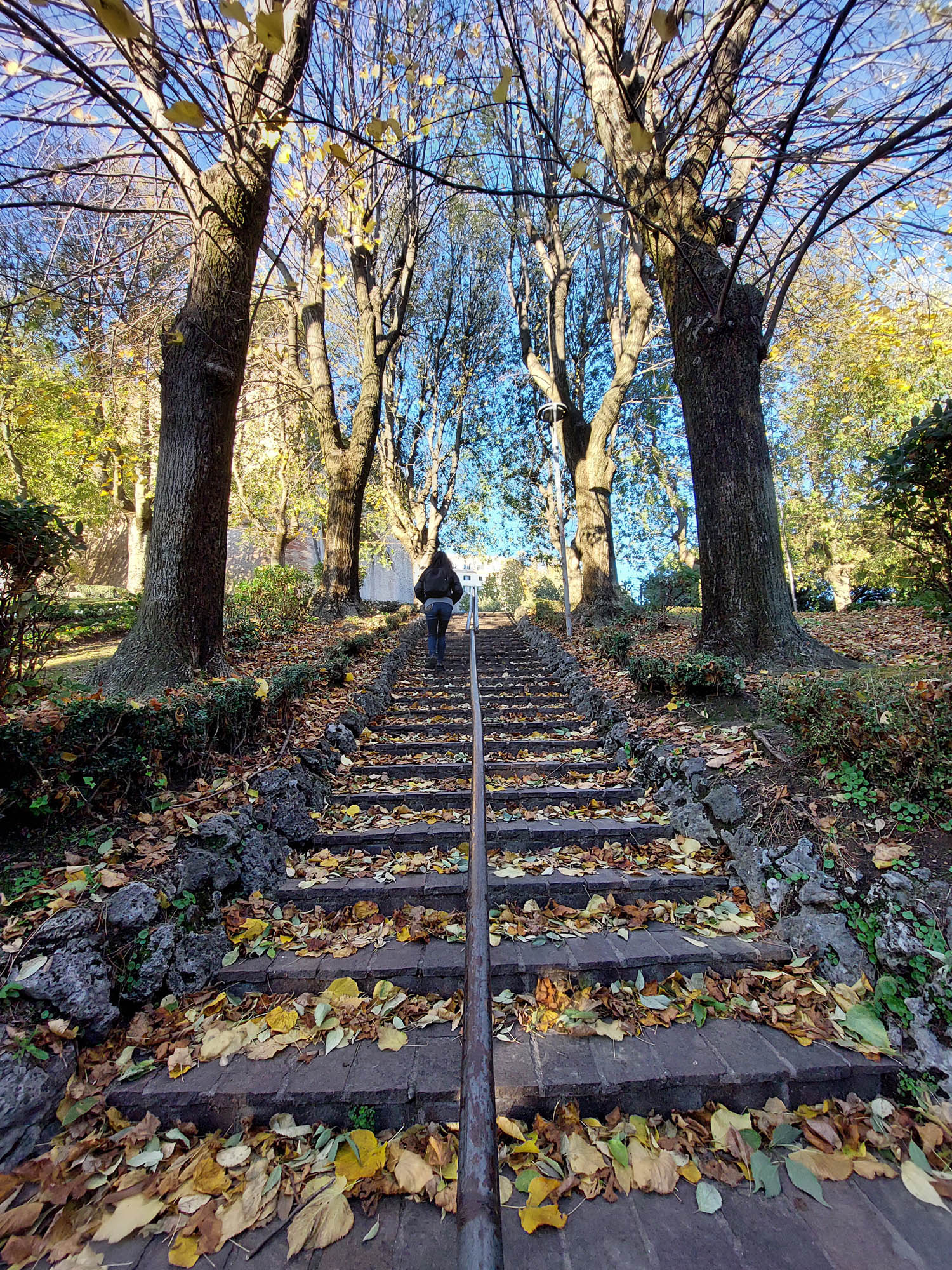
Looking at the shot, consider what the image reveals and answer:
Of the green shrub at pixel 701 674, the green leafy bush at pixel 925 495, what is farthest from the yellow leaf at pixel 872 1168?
the green shrub at pixel 701 674

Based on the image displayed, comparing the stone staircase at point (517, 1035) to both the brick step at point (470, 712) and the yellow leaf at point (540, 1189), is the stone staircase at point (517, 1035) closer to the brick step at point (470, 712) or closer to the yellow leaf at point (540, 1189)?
the yellow leaf at point (540, 1189)

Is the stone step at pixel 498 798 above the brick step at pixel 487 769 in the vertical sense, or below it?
below

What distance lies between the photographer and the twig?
3102mm

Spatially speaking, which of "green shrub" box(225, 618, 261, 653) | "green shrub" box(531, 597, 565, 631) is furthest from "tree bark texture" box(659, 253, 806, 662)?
"green shrub" box(531, 597, 565, 631)

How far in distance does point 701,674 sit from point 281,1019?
10.9 feet

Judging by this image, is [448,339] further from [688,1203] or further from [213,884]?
[688,1203]

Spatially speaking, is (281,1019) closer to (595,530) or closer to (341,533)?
(341,533)

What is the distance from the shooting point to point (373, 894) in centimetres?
279

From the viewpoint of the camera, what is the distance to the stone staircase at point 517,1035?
1829 millimetres

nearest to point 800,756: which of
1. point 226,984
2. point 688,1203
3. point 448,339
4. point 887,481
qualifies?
point 887,481

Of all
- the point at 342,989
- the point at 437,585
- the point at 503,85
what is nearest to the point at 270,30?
the point at 503,85

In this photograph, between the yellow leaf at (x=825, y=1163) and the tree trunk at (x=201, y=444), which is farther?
the tree trunk at (x=201, y=444)

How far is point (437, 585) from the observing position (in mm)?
7738

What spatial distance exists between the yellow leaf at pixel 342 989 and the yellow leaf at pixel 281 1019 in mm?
149
